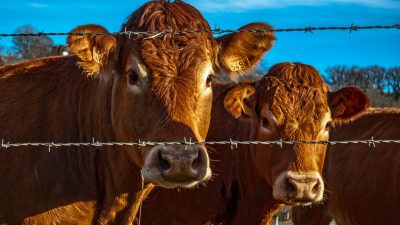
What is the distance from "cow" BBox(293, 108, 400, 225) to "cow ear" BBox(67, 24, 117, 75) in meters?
4.37

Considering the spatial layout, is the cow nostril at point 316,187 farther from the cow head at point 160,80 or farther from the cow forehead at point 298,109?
the cow head at point 160,80

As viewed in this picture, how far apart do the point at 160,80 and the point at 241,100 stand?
2.10 metres

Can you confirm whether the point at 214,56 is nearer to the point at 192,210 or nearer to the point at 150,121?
the point at 150,121

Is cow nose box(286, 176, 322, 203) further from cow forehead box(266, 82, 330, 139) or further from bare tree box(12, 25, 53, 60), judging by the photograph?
bare tree box(12, 25, 53, 60)

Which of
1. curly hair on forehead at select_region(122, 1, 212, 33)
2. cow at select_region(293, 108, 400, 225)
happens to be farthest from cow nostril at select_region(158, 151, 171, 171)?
cow at select_region(293, 108, 400, 225)

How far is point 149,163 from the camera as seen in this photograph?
155 inches

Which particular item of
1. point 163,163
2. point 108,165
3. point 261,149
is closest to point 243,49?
point 261,149

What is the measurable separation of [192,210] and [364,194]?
3127 millimetres

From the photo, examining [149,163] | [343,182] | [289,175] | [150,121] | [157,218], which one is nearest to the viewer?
Result: [149,163]

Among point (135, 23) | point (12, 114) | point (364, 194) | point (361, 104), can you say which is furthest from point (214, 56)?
point (364, 194)

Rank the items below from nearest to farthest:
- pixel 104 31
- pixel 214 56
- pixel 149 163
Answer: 1. pixel 149 163
2. pixel 104 31
3. pixel 214 56

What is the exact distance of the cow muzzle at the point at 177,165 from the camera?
378 centimetres

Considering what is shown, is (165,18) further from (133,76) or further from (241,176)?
(241,176)

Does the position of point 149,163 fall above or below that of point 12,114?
below
